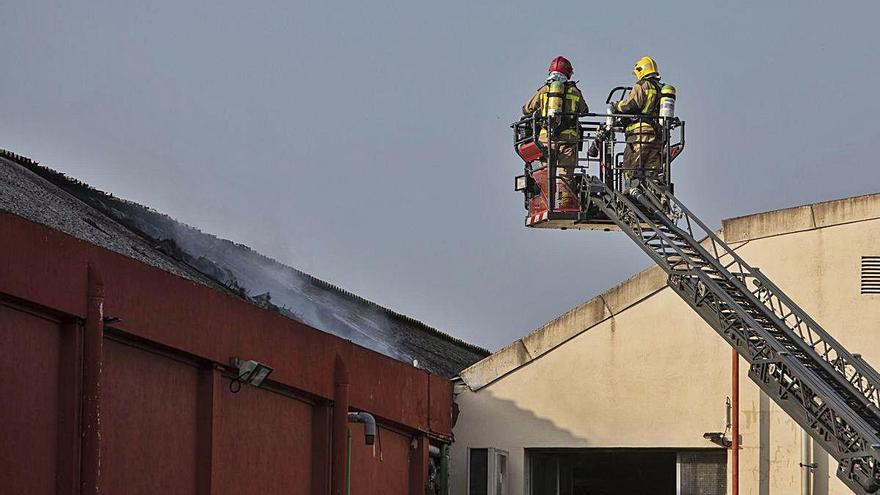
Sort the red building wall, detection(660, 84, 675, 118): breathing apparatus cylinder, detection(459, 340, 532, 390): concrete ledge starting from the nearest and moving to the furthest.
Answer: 1. the red building wall
2. detection(660, 84, 675, 118): breathing apparatus cylinder
3. detection(459, 340, 532, 390): concrete ledge

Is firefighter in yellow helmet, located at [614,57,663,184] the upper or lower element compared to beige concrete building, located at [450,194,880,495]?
upper

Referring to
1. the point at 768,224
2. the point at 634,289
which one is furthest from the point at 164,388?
the point at 768,224

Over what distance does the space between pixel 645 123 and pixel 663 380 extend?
366cm

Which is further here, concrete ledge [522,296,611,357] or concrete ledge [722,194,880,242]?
concrete ledge [522,296,611,357]

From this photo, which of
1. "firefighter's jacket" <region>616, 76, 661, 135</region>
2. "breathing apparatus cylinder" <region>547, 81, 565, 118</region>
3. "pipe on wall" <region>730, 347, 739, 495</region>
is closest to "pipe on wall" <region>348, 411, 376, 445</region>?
"breathing apparatus cylinder" <region>547, 81, 565, 118</region>

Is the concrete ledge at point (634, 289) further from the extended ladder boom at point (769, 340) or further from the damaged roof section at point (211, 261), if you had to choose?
the damaged roof section at point (211, 261)

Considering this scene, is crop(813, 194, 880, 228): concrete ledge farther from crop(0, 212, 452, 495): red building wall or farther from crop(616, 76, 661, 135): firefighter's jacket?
crop(0, 212, 452, 495): red building wall

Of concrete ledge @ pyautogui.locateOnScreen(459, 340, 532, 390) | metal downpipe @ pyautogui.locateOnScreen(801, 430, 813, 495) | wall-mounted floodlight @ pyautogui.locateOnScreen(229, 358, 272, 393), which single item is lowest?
metal downpipe @ pyautogui.locateOnScreen(801, 430, 813, 495)

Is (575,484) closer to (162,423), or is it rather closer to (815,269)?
(815,269)

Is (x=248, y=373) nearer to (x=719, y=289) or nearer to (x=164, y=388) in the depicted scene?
(x=164, y=388)

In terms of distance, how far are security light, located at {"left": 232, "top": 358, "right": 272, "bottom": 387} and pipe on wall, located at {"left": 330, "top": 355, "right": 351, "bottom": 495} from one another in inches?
84.2

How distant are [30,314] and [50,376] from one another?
522 mm

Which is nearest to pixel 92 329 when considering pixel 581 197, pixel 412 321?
pixel 581 197

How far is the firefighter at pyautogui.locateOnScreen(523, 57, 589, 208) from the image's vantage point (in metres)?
18.5
